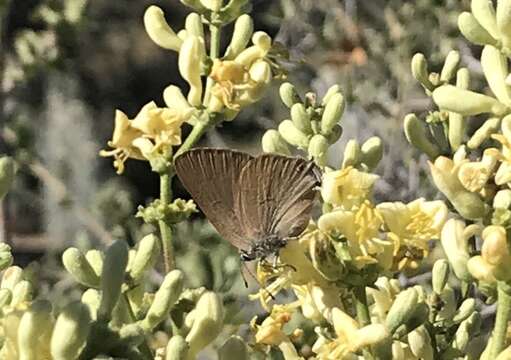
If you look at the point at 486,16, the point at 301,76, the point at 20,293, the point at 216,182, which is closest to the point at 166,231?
the point at 216,182

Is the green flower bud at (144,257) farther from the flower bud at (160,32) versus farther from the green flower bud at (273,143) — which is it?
the flower bud at (160,32)

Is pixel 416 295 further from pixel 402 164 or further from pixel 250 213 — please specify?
pixel 402 164

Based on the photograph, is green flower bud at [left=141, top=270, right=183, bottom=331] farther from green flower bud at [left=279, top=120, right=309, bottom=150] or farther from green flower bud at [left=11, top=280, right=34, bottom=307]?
green flower bud at [left=279, top=120, right=309, bottom=150]

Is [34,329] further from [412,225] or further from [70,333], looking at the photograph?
[412,225]

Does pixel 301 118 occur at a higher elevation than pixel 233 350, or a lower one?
higher

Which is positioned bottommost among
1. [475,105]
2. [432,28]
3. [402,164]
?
[402,164]

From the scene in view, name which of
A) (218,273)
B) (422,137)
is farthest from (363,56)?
(422,137)
